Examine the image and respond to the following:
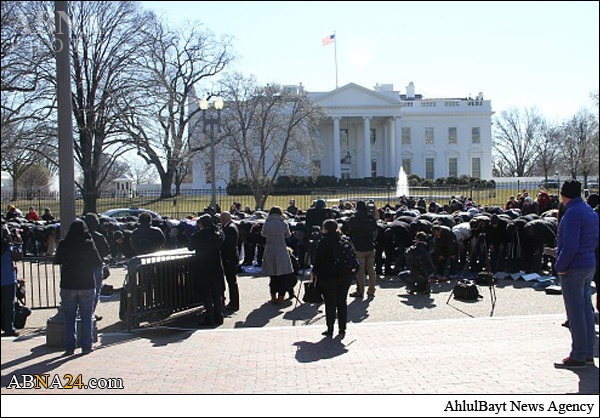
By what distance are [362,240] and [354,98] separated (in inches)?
2612

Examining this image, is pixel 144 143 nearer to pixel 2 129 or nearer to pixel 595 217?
pixel 2 129

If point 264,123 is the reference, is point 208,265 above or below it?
below

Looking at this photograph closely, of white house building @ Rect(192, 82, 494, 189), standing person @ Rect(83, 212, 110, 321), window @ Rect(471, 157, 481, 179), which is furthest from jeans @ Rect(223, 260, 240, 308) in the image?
window @ Rect(471, 157, 481, 179)

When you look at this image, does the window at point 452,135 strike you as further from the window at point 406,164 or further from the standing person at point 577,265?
the standing person at point 577,265

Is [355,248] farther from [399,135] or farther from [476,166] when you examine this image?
[476,166]

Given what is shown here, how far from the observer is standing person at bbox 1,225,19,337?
27.6 feet

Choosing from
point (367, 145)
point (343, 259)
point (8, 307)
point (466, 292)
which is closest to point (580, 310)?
point (343, 259)

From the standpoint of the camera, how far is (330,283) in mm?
9445

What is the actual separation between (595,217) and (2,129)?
2759cm

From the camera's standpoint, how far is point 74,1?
3381cm

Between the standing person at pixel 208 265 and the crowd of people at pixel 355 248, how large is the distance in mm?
16

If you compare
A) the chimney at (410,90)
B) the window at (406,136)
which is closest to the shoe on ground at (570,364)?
the window at (406,136)

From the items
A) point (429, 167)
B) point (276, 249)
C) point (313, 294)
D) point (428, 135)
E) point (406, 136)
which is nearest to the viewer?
point (313, 294)

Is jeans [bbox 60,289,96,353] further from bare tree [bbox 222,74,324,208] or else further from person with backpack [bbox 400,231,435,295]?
bare tree [bbox 222,74,324,208]
